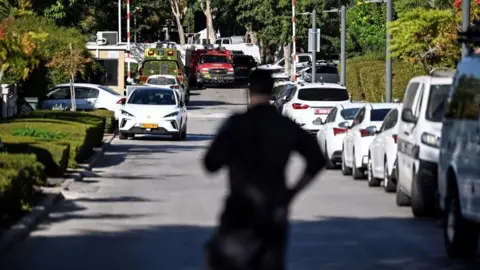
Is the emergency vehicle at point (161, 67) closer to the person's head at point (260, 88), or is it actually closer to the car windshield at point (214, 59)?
the car windshield at point (214, 59)

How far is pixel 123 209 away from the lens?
59.1 feet

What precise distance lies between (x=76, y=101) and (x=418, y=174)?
2570cm

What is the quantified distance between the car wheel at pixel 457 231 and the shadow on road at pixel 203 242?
0.17m

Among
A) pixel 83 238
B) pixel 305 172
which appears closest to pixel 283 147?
pixel 305 172

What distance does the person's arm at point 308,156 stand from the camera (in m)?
8.28

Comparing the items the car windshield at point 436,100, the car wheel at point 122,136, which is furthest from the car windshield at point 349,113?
the car windshield at point 436,100

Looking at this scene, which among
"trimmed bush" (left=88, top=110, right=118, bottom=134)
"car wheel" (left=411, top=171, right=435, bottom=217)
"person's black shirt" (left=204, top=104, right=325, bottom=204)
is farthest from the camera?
"trimmed bush" (left=88, top=110, right=118, bottom=134)

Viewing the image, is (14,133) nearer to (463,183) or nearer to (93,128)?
(93,128)

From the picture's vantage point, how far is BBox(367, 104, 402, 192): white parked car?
19.9 metres

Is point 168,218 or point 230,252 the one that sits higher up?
point 230,252

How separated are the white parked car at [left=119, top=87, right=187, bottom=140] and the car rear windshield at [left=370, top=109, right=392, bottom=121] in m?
12.1

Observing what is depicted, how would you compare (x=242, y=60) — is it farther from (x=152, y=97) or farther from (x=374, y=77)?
(x=152, y=97)

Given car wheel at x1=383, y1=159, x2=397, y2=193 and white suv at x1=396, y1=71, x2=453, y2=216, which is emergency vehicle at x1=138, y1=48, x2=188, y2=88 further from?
white suv at x1=396, y1=71, x2=453, y2=216

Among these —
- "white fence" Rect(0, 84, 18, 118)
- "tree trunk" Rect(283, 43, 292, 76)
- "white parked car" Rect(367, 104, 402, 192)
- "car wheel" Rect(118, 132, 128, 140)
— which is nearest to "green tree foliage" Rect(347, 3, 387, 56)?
"tree trunk" Rect(283, 43, 292, 76)
